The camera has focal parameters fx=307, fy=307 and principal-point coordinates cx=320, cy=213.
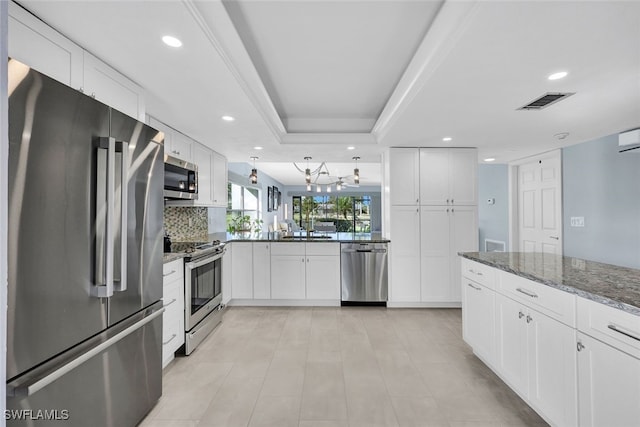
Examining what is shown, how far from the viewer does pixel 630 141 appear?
3.01 meters

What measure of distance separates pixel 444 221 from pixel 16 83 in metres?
4.11

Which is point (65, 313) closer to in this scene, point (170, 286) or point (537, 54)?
point (170, 286)

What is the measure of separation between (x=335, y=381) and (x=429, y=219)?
2.54 meters

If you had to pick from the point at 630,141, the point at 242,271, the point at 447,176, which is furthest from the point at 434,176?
the point at 242,271

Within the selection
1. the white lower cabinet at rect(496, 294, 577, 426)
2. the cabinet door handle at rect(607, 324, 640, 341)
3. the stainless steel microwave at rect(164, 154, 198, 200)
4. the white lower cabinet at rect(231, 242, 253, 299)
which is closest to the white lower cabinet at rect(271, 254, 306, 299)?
the white lower cabinet at rect(231, 242, 253, 299)

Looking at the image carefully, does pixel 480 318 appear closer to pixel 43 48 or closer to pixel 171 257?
pixel 171 257

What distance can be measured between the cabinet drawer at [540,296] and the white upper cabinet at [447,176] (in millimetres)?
2049

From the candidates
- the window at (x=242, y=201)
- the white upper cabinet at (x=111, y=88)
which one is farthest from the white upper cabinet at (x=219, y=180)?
the white upper cabinet at (x=111, y=88)

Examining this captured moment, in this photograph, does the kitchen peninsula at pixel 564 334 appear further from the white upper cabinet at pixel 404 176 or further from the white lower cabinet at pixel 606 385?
the white upper cabinet at pixel 404 176

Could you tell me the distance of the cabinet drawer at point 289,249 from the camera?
13.6 feet

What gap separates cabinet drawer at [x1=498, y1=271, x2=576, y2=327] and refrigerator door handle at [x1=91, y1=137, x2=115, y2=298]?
2201mm

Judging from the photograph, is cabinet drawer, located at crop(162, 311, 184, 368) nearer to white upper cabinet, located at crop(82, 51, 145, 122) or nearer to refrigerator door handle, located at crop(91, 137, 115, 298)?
refrigerator door handle, located at crop(91, 137, 115, 298)

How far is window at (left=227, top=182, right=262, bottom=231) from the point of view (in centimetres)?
650

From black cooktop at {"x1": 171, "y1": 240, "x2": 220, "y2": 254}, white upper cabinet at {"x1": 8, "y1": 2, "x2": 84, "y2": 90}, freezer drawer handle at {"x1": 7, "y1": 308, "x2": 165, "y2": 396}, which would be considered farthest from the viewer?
black cooktop at {"x1": 171, "y1": 240, "x2": 220, "y2": 254}
